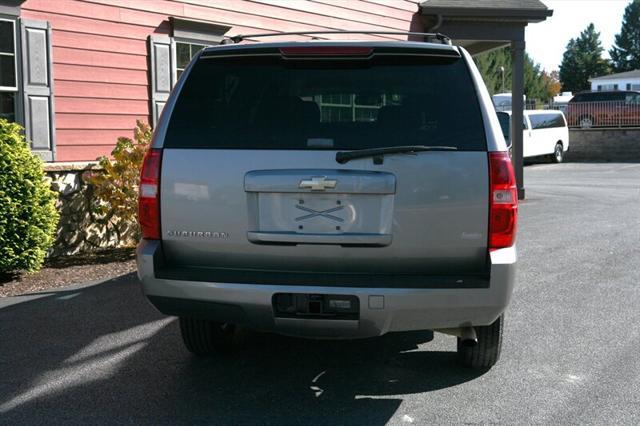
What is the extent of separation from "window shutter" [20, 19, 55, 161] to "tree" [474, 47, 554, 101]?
38669 mm

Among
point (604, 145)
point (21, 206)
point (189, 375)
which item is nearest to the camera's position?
point (189, 375)

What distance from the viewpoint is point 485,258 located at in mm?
3842

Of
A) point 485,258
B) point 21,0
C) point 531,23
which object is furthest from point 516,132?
point 485,258

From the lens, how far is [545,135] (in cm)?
2520

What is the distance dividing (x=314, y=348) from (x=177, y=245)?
162 cm

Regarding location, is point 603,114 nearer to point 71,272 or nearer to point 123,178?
point 123,178

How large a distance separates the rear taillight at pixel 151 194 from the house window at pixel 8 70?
5.06m

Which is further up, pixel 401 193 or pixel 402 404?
pixel 401 193

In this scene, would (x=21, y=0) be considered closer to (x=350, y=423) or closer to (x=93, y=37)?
(x=93, y=37)

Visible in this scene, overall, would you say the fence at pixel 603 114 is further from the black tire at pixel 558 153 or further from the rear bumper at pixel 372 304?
the rear bumper at pixel 372 304

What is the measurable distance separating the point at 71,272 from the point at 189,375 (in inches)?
151

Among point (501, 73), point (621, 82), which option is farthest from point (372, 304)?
point (621, 82)

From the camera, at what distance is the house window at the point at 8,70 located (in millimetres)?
8305

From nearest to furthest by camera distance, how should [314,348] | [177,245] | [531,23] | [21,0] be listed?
[177,245] → [314,348] → [21,0] → [531,23]
